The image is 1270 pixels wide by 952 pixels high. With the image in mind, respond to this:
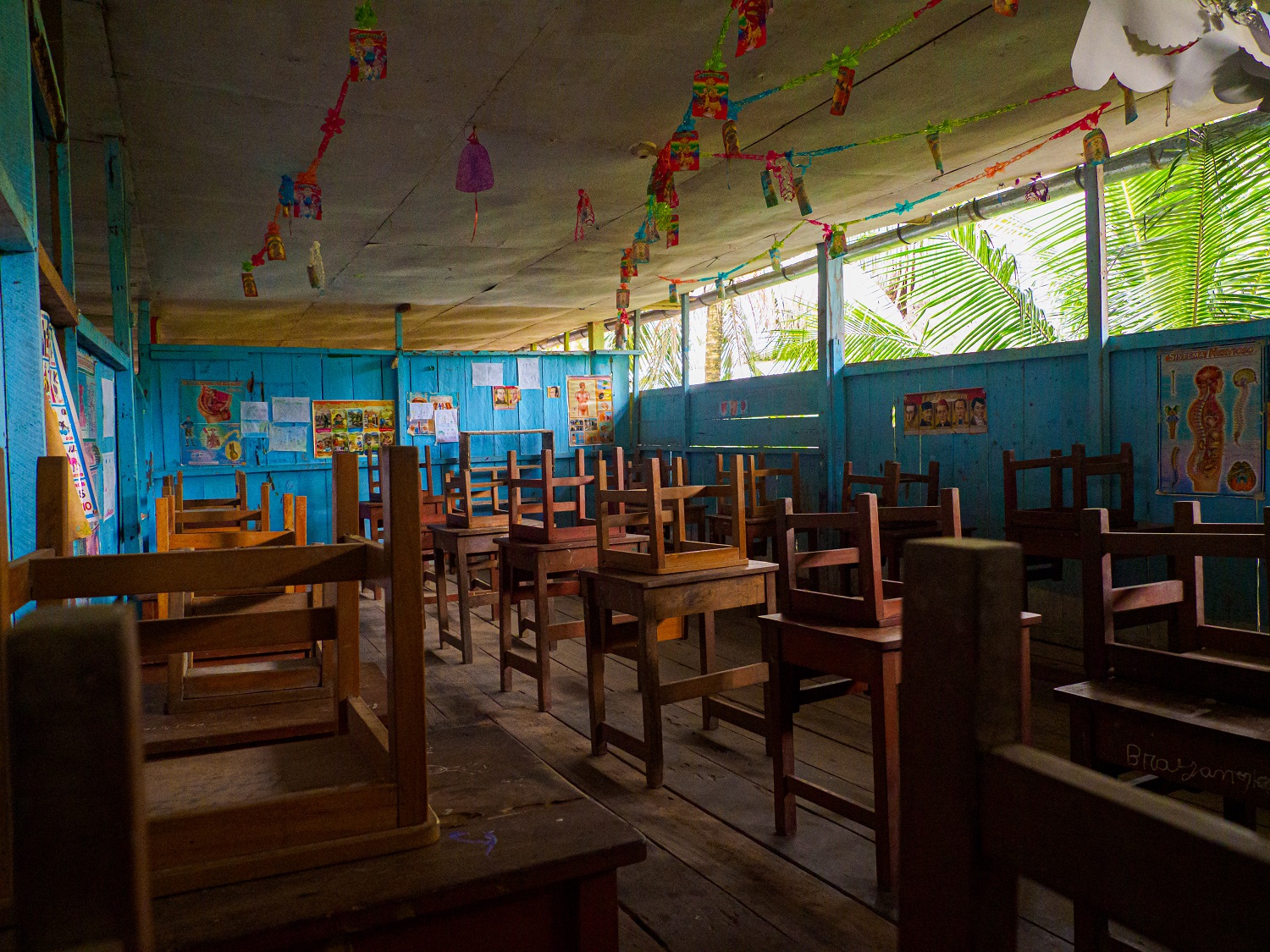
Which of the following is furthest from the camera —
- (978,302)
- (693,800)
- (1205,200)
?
(978,302)

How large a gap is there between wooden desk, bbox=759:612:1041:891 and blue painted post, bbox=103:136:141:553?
3111 millimetres

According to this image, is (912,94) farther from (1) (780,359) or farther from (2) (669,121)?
(1) (780,359)

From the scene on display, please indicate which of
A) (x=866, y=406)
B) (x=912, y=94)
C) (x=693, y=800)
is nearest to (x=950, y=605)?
(x=693, y=800)

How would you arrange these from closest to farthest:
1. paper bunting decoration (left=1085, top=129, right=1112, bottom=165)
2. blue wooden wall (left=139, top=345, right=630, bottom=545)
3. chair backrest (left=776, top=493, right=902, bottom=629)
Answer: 1. chair backrest (left=776, top=493, right=902, bottom=629)
2. paper bunting decoration (left=1085, top=129, right=1112, bottom=165)
3. blue wooden wall (left=139, top=345, right=630, bottom=545)

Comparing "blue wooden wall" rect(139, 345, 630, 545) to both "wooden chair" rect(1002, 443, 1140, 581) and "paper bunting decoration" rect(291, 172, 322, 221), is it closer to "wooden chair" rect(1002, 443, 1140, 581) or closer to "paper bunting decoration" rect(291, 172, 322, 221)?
"paper bunting decoration" rect(291, 172, 322, 221)

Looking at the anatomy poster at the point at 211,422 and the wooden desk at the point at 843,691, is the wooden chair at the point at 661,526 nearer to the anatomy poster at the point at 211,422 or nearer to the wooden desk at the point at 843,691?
the wooden desk at the point at 843,691

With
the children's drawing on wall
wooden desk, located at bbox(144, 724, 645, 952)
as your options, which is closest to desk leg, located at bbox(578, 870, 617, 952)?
wooden desk, located at bbox(144, 724, 645, 952)

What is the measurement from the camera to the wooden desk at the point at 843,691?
215cm

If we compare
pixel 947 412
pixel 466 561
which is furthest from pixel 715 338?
pixel 466 561

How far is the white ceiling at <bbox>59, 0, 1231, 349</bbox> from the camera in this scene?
2.92 metres

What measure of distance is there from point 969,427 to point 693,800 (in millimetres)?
3478

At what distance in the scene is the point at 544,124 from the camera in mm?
3840

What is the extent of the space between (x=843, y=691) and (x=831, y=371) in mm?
4168

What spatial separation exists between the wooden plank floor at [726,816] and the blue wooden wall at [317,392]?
9.68ft
